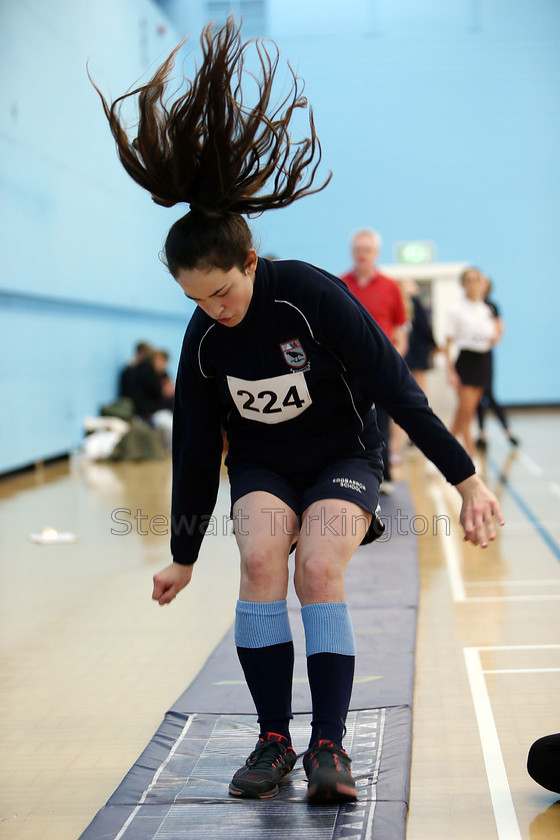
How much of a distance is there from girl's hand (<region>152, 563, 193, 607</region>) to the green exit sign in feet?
34.5

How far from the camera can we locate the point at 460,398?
729cm

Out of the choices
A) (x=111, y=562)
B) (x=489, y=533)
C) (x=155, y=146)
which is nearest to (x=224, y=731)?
(x=489, y=533)

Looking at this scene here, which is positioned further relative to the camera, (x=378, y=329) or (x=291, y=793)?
(x=378, y=329)

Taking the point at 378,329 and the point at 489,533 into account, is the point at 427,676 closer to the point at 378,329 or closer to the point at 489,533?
the point at 489,533

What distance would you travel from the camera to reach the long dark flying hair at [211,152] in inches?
74.7

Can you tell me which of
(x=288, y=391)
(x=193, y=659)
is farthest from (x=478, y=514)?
(x=193, y=659)

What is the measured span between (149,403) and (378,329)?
7922mm

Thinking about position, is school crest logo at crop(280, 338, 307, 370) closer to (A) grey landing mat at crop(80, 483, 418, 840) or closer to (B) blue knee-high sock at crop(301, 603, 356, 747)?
(B) blue knee-high sock at crop(301, 603, 356, 747)

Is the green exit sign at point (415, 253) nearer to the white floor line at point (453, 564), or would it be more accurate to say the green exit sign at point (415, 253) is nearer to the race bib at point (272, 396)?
the white floor line at point (453, 564)

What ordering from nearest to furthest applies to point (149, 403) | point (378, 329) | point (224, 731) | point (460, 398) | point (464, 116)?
point (378, 329) < point (224, 731) < point (460, 398) < point (149, 403) < point (464, 116)

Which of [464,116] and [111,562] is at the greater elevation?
[464,116]

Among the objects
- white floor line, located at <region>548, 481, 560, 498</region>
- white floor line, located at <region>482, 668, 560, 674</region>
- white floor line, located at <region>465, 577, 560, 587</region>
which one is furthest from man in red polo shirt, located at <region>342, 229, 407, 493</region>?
white floor line, located at <region>482, 668, 560, 674</region>

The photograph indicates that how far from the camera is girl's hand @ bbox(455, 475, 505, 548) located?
1.86 metres

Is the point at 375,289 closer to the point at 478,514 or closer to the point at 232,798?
the point at 478,514
